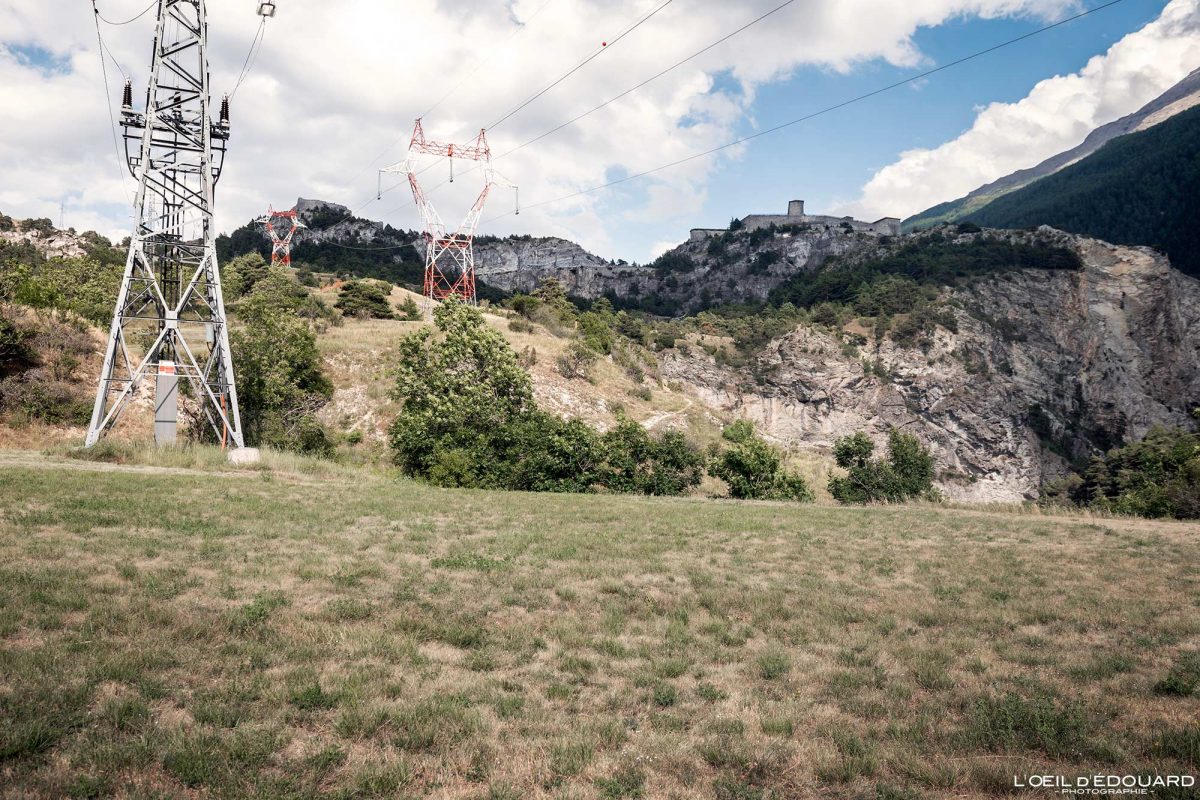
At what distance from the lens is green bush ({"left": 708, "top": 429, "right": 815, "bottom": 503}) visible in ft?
102

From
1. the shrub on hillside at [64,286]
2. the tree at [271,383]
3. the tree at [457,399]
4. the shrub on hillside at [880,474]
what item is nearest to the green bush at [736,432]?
the shrub on hillside at [880,474]

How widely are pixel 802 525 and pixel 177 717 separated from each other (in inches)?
640

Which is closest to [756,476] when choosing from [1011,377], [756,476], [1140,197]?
[756,476]

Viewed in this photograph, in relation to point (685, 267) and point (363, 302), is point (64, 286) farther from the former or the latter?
point (685, 267)

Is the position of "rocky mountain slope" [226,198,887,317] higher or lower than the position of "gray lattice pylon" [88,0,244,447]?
higher

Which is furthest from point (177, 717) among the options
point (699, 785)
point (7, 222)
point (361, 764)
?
point (7, 222)

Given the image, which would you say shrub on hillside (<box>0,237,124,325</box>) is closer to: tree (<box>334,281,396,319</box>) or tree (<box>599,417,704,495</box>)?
tree (<box>334,281,396,319</box>)

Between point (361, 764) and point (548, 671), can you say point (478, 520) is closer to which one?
point (548, 671)

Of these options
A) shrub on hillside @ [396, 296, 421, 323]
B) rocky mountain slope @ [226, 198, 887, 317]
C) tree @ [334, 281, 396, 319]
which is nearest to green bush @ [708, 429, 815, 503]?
shrub on hillside @ [396, 296, 421, 323]

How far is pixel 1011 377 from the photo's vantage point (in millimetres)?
88750

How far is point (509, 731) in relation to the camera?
545cm

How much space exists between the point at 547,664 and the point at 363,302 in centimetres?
5762

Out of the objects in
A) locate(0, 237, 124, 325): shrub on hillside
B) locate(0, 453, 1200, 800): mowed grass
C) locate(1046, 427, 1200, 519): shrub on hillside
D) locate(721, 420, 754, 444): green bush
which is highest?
locate(0, 237, 124, 325): shrub on hillside

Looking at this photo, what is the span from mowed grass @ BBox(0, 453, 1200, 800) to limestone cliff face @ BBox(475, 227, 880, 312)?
4987 inches
